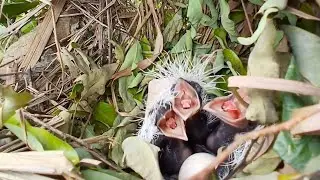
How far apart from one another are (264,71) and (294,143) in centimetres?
7

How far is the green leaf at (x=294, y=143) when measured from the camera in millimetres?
502

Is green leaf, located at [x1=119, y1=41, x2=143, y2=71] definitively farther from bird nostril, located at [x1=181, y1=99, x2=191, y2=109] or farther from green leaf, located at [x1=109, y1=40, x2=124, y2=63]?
bird nostril, located at [x1=181, y1=99, x2=191, y2=109]

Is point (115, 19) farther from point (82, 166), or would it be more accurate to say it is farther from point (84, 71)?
point (82, 166)

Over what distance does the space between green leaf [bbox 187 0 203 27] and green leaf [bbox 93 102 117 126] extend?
147 millimetres

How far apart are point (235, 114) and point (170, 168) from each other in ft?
0.31

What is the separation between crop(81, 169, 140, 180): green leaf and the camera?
60 cm

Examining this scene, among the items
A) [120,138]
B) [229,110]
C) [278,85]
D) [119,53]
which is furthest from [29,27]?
[278,85]

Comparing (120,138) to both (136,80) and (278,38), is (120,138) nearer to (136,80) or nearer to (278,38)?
(136,80)

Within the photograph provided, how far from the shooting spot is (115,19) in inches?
31.8

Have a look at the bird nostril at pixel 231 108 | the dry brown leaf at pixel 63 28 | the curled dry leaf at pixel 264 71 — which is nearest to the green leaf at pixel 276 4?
the curled dry leaf at pixel 264 71

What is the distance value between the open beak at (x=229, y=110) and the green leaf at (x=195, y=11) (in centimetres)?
12

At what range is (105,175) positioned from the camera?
606mm

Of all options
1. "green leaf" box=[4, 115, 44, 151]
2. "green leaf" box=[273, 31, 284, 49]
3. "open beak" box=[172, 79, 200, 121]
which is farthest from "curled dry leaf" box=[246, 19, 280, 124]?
"green leaf" box=[4, 115, 44, 151]

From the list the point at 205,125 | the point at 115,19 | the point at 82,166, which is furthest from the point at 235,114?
the point at 115,19
